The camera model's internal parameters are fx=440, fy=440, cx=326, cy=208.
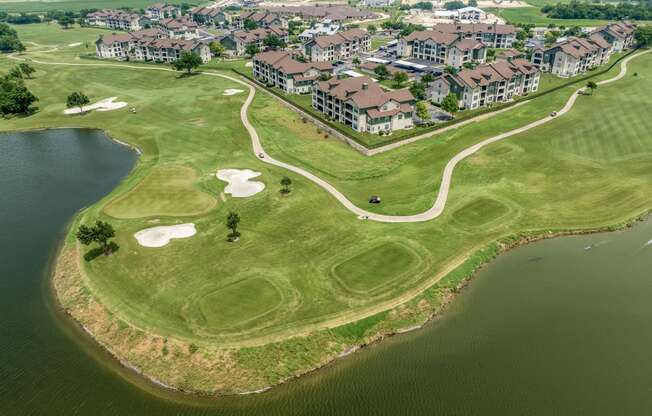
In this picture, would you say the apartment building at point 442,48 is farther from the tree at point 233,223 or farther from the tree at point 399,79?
the tree at point 233,223

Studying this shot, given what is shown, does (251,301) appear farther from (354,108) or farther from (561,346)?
(354,108)

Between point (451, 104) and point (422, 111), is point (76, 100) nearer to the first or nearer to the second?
point (422, 111)

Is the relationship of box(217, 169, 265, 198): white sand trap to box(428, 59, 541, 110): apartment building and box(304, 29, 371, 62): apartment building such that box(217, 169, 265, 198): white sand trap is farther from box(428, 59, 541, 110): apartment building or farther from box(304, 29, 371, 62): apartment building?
box(304, 29, 371, 62): apartment building

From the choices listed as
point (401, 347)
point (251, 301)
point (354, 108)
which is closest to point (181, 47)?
point (354, 108)

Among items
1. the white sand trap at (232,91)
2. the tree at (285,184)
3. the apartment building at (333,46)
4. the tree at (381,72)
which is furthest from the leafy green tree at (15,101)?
the tree at (381,72)

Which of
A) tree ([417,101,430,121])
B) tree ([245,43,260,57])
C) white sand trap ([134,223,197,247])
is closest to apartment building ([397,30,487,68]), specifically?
tree ([245,43,260,57])

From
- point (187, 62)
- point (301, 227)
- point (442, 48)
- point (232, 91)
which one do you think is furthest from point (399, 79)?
point (301, 227)
